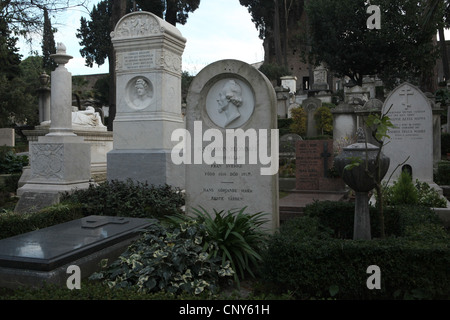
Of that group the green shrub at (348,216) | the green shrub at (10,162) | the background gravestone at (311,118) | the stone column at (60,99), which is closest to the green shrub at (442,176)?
the green shrub at (348,216)

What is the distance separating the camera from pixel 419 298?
3.19 meters

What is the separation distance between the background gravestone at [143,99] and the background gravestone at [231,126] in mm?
2341

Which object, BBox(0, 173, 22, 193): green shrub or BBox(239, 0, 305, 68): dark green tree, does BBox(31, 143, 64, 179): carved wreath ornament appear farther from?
BBox(239, 0, 305, 68): dark green tree

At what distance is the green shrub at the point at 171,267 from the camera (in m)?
3.44

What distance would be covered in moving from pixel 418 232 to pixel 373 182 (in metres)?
0.69

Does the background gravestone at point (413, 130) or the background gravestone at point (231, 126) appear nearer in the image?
the background gravestone at point (231, 126)

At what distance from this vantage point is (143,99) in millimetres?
8406

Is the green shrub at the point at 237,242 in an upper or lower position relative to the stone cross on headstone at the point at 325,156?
lower

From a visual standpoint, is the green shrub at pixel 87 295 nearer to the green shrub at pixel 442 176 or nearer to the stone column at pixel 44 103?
the green shrub at pixel 442 176

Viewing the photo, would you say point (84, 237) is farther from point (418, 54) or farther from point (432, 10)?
point (418, 54)

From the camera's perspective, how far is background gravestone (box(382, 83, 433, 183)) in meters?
7.99

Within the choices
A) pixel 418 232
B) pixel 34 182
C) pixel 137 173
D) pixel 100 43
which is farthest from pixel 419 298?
pixel 100 43

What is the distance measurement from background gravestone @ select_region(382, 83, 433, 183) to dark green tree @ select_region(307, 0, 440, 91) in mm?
20786

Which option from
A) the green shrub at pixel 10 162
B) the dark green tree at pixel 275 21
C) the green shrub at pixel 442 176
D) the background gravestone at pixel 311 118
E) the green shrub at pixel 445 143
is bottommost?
the green shrub at pixel 442 176
